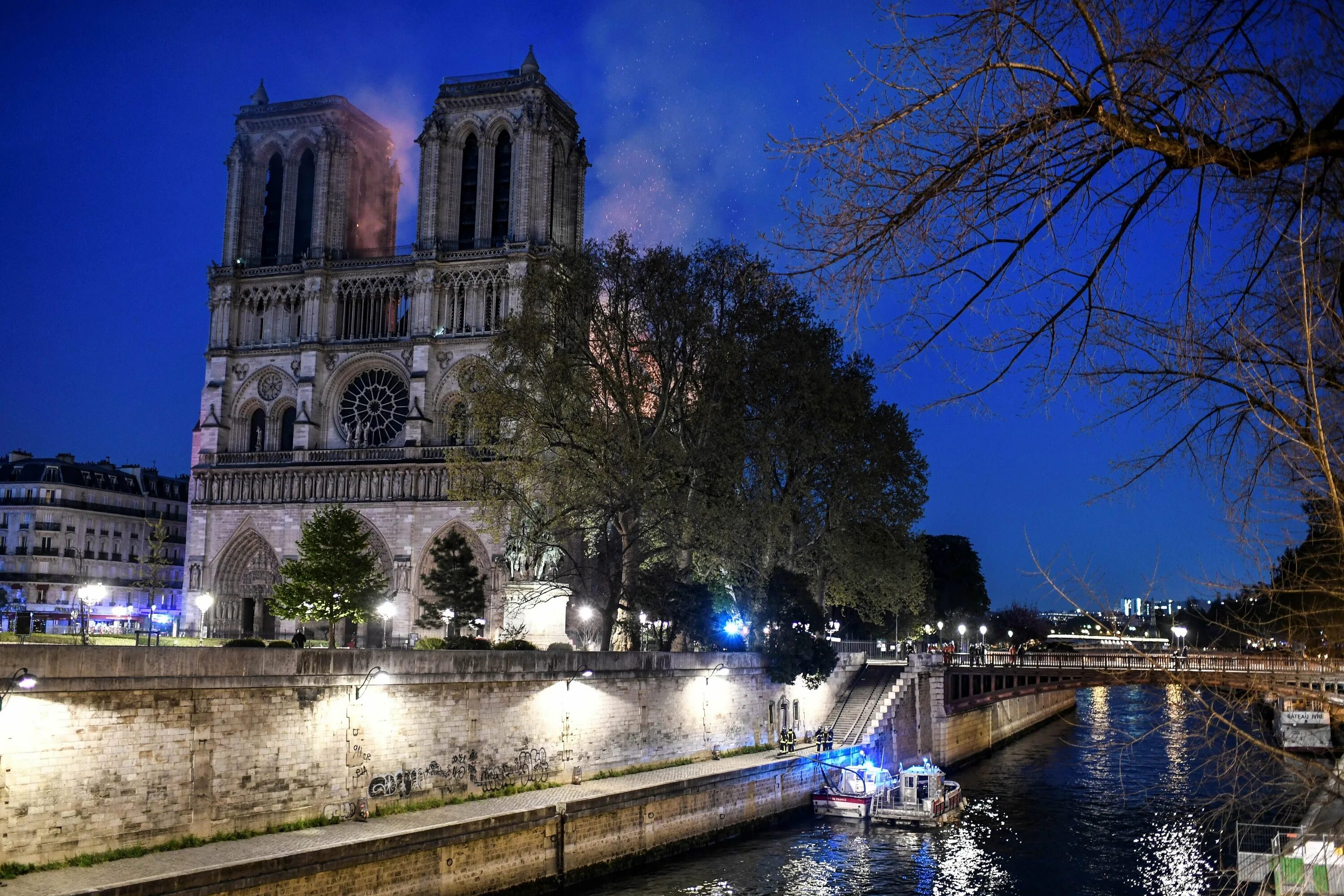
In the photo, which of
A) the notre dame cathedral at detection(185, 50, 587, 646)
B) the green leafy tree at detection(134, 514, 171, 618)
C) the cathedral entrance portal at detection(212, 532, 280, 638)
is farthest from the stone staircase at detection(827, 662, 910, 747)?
the green leafy tree at detection(134, 514, 171, 618)

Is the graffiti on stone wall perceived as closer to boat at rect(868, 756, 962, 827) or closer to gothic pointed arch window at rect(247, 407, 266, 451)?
boat at rect(868, 756, 962, 827)

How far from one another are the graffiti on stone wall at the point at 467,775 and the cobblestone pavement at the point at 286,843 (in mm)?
384

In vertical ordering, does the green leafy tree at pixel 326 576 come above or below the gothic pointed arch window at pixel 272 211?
below

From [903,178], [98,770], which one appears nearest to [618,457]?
[98,770]

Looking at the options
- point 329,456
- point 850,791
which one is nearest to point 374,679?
point 850,791

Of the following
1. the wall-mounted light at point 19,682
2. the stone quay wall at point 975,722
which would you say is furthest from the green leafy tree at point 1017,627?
the wall-mounted light at point 19,682

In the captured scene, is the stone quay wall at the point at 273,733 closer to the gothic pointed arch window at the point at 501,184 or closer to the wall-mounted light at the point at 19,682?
the wall-mounted light at the point at 19,682

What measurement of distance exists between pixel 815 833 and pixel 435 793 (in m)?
10.0

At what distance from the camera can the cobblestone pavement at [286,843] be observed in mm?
14586

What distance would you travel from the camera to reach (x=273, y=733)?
19.1m

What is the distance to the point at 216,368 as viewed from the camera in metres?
63.6

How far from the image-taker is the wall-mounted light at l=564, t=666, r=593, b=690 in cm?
2605

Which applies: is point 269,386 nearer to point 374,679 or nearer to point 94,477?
point 94,477

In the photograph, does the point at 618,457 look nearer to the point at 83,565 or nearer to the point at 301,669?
the point at 301,669
